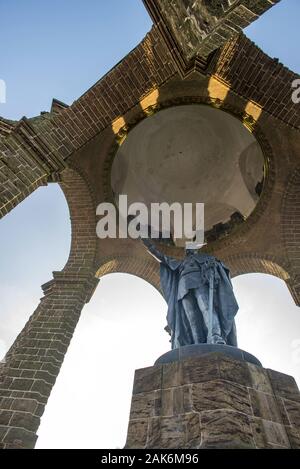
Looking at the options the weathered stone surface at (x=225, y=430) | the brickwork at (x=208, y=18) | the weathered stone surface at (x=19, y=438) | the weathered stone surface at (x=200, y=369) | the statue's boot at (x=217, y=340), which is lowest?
the weathered stone surface at (x=225, y=430)

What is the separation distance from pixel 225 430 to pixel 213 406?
0.59 ft

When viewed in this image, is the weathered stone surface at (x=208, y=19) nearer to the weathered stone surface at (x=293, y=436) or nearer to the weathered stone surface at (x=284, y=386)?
the weathered stone surface at (x=284, y=386)

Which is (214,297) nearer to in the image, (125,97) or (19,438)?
(19,438)

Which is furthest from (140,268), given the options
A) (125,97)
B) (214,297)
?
(214,297)

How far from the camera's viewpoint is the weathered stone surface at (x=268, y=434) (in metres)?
1.98

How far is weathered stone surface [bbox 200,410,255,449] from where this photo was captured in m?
1.84

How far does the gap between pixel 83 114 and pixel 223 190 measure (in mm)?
5331

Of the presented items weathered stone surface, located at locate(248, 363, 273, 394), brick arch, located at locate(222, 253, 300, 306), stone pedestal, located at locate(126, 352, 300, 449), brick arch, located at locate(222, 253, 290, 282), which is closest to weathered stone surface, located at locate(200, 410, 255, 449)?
stone pedestal, located at locate(126, 352, 300, 449)

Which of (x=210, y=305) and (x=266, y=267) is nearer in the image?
(x=210, y=305)

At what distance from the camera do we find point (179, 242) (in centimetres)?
917

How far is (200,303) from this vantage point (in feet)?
12.0

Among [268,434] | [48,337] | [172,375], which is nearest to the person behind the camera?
[268,434]

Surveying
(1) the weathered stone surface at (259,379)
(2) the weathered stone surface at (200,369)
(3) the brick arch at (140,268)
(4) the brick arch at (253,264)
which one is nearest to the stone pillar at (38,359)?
(3) the brick arch at (140,268)

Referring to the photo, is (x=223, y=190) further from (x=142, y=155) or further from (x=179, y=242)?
(x=142, y=155)
